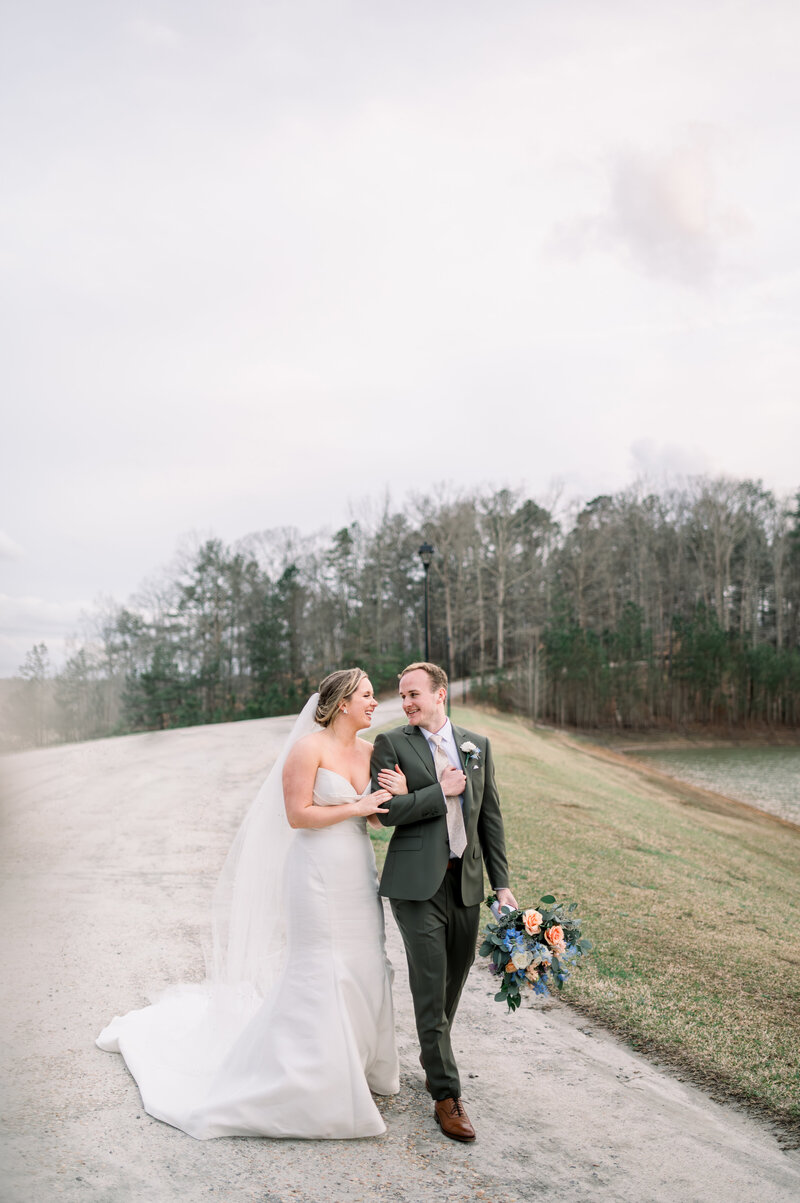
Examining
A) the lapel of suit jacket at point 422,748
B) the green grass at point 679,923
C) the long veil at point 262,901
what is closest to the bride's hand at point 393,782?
the lapel of suit jacket at point 422,748

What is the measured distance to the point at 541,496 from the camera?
61.8 m

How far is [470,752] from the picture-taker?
4.55 meters

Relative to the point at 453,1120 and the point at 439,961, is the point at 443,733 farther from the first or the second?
A: the point at 453,1120

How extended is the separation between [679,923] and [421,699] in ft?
18.7

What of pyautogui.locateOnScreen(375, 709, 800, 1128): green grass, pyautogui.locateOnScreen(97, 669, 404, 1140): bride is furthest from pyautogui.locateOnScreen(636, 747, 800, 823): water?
pyautogui.locateOnScreen(97, 669, 404, 1140): bride

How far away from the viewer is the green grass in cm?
558

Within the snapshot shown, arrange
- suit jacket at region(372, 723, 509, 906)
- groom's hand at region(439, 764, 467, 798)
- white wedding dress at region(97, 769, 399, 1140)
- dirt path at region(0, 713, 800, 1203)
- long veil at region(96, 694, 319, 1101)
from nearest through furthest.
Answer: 1. dirt path at region(0, 713, 800, 1203)
2. white wedding dress at region(97, 769, 399, 1140)
3. suit jacket at region(372, 723, 509, 906)
4. groom's hand at region(439, 764, 467, 798)
5. long veil at region(96, 694, 319, 1101)

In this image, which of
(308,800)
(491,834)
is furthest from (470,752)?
(308,800)

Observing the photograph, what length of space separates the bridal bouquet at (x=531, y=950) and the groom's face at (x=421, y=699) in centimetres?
107

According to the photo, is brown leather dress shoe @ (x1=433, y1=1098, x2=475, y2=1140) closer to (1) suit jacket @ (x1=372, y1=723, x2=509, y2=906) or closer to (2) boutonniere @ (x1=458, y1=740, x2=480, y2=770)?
(1) suit jacket @ (x1=372, y1=723, x2=509, y2=906)

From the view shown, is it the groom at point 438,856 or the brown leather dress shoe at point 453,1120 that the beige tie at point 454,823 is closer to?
the groom at point 438,856

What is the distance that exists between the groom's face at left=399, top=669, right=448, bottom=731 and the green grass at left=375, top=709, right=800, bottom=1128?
283 centimetres

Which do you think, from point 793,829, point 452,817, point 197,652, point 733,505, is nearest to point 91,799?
point 452,817

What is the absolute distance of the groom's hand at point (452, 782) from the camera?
441 cm
